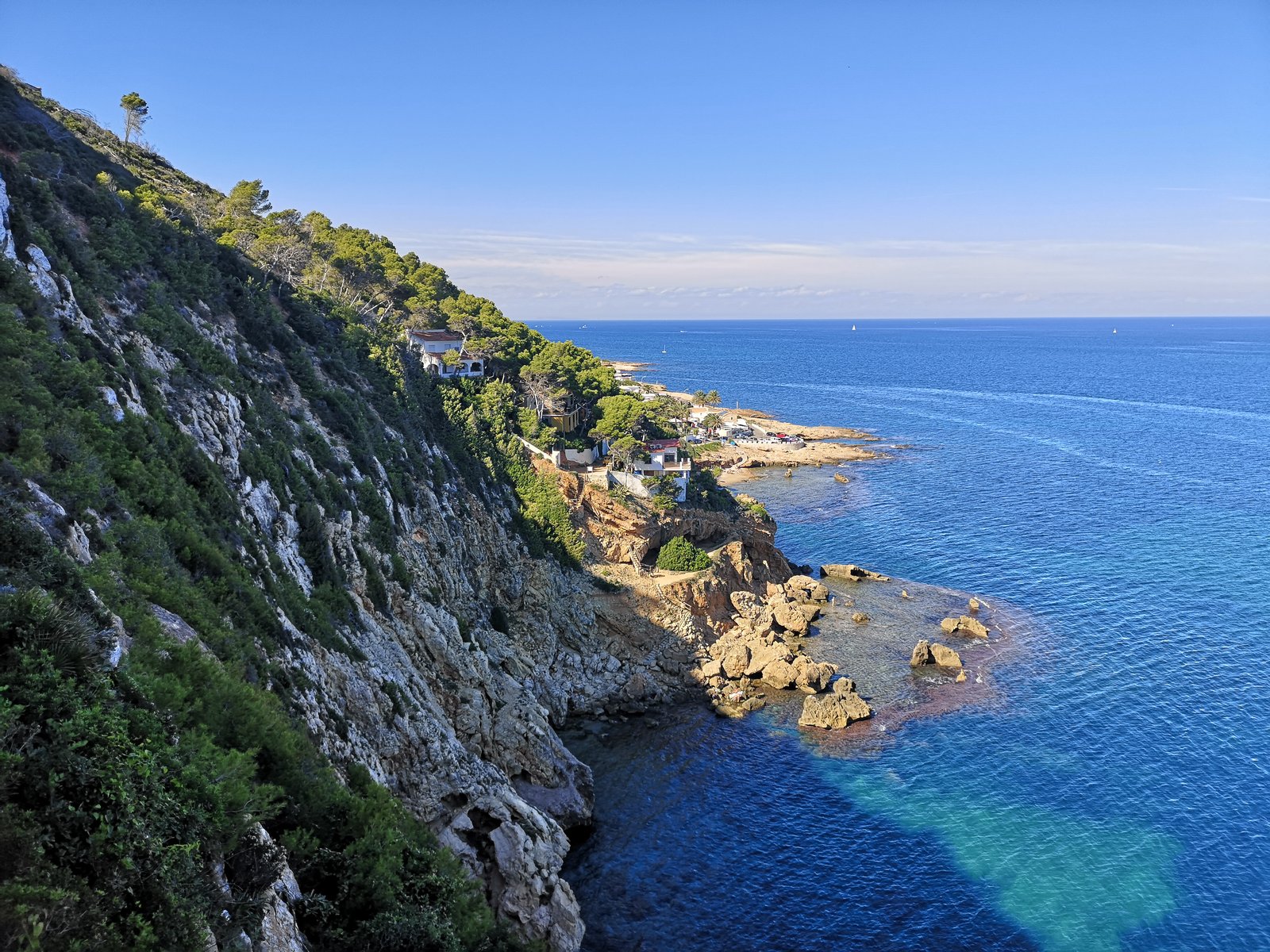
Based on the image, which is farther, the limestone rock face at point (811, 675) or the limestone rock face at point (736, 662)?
the limestone rock face at point (736, 662)

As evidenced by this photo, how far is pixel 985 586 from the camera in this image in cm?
6294

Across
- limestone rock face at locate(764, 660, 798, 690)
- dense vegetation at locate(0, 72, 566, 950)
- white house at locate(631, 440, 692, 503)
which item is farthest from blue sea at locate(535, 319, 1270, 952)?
dense vegetation at locate(0, 72, 566, 950)

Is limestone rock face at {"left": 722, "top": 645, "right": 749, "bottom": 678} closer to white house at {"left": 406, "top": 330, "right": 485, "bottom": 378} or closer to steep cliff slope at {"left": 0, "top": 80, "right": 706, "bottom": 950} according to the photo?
steep cliff slope at {"left": 0, "top": 80, "right": 706, "bottom": 950}

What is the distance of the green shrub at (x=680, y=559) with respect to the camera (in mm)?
56594

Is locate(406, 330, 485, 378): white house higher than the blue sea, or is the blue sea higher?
locate(406, 330, 485, 378): white house

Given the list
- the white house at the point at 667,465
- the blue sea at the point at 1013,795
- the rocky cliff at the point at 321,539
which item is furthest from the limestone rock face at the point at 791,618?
the white house at the point at 667,465

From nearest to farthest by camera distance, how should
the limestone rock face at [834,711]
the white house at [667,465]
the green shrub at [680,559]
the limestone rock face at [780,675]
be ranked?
1. the limestone rock face at [834,711]
2. the limestone rock face at [780,675]
3. the green shrub at [680,559]
4. the white house at [667,465]

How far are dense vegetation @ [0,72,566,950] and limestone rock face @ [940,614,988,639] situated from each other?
107ft

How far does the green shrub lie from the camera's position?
56594 mm

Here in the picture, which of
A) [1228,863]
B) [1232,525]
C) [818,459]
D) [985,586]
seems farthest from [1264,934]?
[818,459]

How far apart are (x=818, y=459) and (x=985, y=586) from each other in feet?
168

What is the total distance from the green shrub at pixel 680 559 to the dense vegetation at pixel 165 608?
1740cm

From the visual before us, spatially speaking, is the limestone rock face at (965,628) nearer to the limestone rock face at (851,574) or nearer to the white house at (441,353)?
the limestone rock face at (851,574)

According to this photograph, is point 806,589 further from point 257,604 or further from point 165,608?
point 165,608
